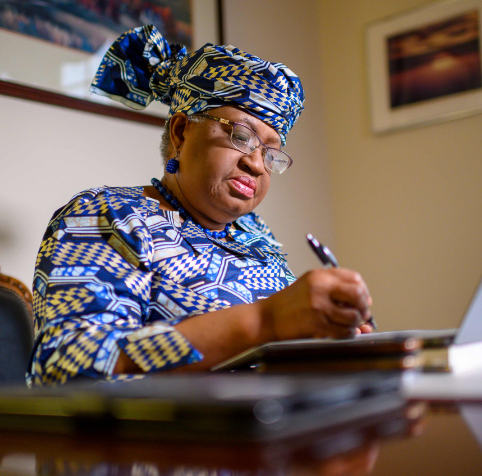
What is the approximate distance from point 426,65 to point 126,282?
2121 millimetres

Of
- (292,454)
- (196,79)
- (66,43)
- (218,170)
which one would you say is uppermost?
(66,43)

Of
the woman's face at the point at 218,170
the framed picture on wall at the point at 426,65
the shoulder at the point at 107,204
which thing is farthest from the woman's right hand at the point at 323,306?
the framed picture on wall at the point at 426,65

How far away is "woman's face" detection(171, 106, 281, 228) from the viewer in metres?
1.17

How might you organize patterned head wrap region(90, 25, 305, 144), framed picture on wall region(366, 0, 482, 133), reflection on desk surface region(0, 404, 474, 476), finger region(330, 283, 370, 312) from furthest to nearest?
framed picture on wall region(366, 0, 482, 133)
patterned head wrap region(90, 25, 305, 144)
finger region(330, 283, 370, 312)
reflection on desk surface region(0, 404, 474, 476)

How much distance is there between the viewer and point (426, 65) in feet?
8.13

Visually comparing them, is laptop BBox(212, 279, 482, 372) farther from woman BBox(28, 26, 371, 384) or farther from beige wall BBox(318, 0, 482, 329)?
beige wall BBox(318, 0, 482, 329)

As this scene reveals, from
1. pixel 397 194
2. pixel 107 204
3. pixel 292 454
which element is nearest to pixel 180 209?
pixel 107 204

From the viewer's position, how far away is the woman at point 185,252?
68 cm

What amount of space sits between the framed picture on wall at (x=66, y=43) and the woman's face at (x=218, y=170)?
625mm

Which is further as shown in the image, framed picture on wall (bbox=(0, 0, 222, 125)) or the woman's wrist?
framed picture on wall (bbox=(0, 0, 222, 125))

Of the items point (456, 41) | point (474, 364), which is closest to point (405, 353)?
point (474, 364)

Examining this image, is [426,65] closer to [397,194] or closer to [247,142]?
[397,194]

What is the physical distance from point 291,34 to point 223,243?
189cm

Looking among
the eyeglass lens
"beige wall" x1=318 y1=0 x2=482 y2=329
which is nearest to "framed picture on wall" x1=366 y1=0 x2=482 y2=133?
"beige wall" x1=318 y1=0 x2=482 y2=329
